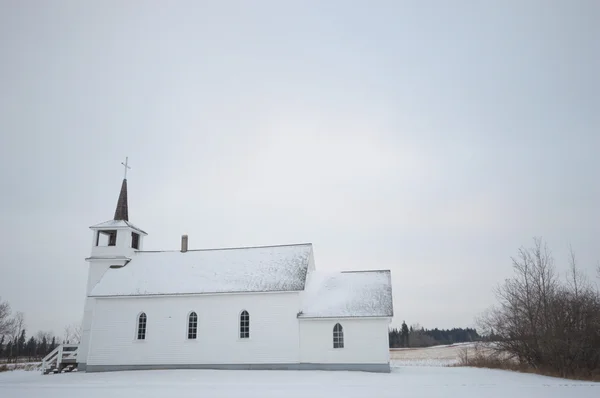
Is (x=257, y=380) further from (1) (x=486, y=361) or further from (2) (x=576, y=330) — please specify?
(1) (x=486, y=361)

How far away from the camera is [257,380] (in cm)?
2309

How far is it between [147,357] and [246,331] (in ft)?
22.8

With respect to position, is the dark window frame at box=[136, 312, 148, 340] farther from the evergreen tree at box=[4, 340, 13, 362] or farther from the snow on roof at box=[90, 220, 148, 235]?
the evergreen tree at box=[4, 340, 13, 362]

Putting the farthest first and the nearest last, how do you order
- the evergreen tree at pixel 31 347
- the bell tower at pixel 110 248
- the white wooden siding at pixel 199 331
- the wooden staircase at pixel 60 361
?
the evergreen tree at pixel 31 347, the bell tower at pixel 110 248, the wooden staircase at pixel 60 361, the white wooden siding at pixel 199 331

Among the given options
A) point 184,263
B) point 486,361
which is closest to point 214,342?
point 184,263

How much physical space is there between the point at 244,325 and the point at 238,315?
764 millimetres

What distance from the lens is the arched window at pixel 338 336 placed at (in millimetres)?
29670

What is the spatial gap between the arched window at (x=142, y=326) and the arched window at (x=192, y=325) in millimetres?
3296

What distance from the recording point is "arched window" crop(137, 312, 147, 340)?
3228 centimetres

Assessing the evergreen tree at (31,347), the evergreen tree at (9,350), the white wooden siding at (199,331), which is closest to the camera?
the white wooden siding at (199,331)

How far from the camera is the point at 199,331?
103 feet

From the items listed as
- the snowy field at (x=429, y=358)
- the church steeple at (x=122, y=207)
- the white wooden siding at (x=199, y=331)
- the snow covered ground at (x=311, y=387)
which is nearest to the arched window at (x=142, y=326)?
the white wooden siding at (x=199, y=331)

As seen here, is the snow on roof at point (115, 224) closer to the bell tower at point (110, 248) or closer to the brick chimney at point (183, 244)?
the bell tower at point (110, 248)

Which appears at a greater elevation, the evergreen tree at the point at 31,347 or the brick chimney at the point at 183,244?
the brick chimney at the point at 183,244
